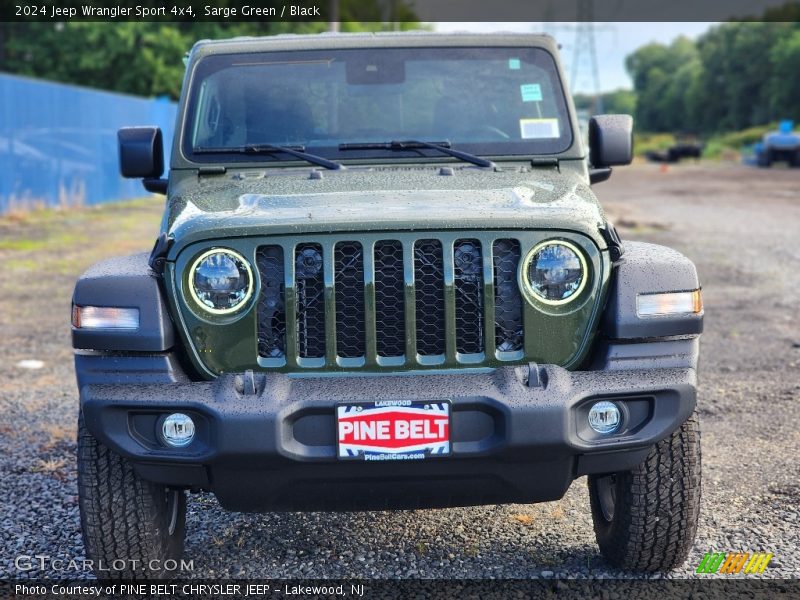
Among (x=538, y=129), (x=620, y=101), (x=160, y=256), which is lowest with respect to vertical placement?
(x=620, y=101)

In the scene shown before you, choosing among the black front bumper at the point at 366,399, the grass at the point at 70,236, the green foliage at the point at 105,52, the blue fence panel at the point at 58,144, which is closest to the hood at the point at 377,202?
the black front bumper at the point at 366,399

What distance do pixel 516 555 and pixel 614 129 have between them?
1.95 m

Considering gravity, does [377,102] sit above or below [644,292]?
above

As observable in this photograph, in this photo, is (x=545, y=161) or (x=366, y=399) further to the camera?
(x=545, y=161)

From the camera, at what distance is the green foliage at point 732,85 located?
84.9m

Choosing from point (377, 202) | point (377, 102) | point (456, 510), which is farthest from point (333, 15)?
point (377, 202)

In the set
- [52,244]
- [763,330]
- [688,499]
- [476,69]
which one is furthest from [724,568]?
[52,244]

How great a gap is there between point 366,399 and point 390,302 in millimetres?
356

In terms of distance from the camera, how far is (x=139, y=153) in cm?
455

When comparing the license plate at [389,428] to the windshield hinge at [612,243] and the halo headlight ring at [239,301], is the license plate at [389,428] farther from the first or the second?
the windshield hinge at [612,243]

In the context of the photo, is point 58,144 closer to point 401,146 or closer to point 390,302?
point 401,146

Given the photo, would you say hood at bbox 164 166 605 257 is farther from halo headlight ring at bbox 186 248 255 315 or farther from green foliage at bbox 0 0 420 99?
green foliage at bbox 0 0 420 99

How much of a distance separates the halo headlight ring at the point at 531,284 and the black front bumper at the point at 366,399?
248mm

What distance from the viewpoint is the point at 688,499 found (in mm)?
3438
